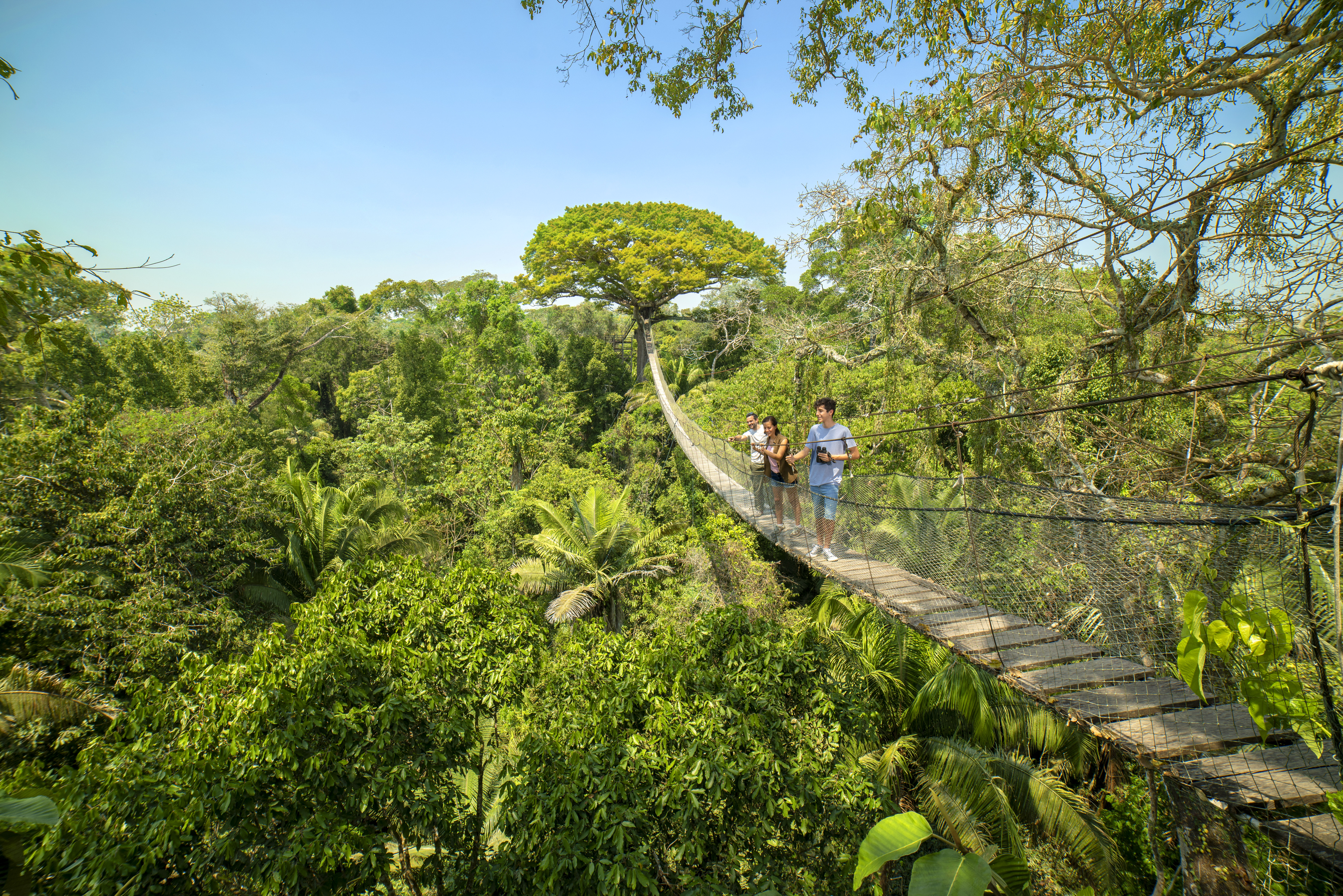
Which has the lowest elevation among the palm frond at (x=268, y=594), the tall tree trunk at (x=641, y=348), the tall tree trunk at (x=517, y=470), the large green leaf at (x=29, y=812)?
the palm frond at (x=268, y=594)

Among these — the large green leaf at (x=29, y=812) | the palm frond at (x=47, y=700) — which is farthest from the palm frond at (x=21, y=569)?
the large green leaf at (x=29, y=812)

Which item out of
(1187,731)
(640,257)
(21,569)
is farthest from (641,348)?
(1187,731)

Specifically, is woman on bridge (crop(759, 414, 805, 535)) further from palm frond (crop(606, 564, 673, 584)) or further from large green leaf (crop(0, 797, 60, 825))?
large green leaf (crop(0, 797, 60, 825))

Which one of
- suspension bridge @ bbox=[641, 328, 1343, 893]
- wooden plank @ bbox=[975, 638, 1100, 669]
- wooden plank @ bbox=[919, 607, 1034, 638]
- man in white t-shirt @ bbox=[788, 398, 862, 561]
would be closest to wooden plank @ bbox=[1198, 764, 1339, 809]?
suspension bridge @ bbox=[641, 328, 1343, 893]

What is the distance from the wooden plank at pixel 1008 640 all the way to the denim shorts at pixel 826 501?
1178mm

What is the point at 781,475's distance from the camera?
4.38 meters

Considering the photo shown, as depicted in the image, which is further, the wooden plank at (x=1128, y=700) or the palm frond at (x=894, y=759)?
the palm frond at (x=894, y=759)

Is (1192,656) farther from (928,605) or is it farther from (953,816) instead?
(953,816)

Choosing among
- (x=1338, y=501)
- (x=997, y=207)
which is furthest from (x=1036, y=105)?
(x=1338, y=501)

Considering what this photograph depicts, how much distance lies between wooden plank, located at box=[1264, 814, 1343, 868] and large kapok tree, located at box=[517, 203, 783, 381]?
1295 centimetres

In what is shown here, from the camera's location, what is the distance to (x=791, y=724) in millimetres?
2332

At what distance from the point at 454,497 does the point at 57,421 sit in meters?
5.55

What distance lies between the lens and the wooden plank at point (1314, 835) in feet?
4.59

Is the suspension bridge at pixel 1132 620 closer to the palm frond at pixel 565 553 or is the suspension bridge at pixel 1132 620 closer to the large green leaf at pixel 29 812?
the large green leaf at pixel 29 812
